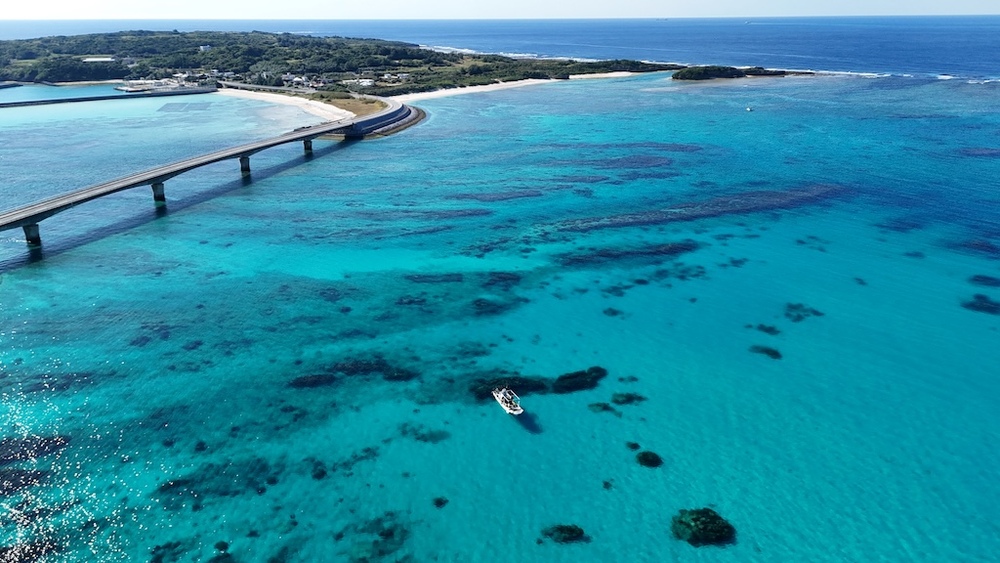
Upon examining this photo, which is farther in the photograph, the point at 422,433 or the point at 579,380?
the point at 579,380

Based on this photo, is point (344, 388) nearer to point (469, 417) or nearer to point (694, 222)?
point (469, 417)

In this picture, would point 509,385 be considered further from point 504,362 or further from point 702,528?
point 702,528

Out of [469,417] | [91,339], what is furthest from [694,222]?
[91,339]

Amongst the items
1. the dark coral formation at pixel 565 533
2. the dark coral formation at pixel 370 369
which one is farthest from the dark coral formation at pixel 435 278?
the dark coral formation at pixel 565 533

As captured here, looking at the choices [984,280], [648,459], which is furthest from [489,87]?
[648,459]

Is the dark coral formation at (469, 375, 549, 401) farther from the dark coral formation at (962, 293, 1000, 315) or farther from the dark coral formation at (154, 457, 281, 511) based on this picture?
the dark coral formation at (962, 293, 1000, 315)

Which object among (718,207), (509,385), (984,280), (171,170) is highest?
(171,170)
